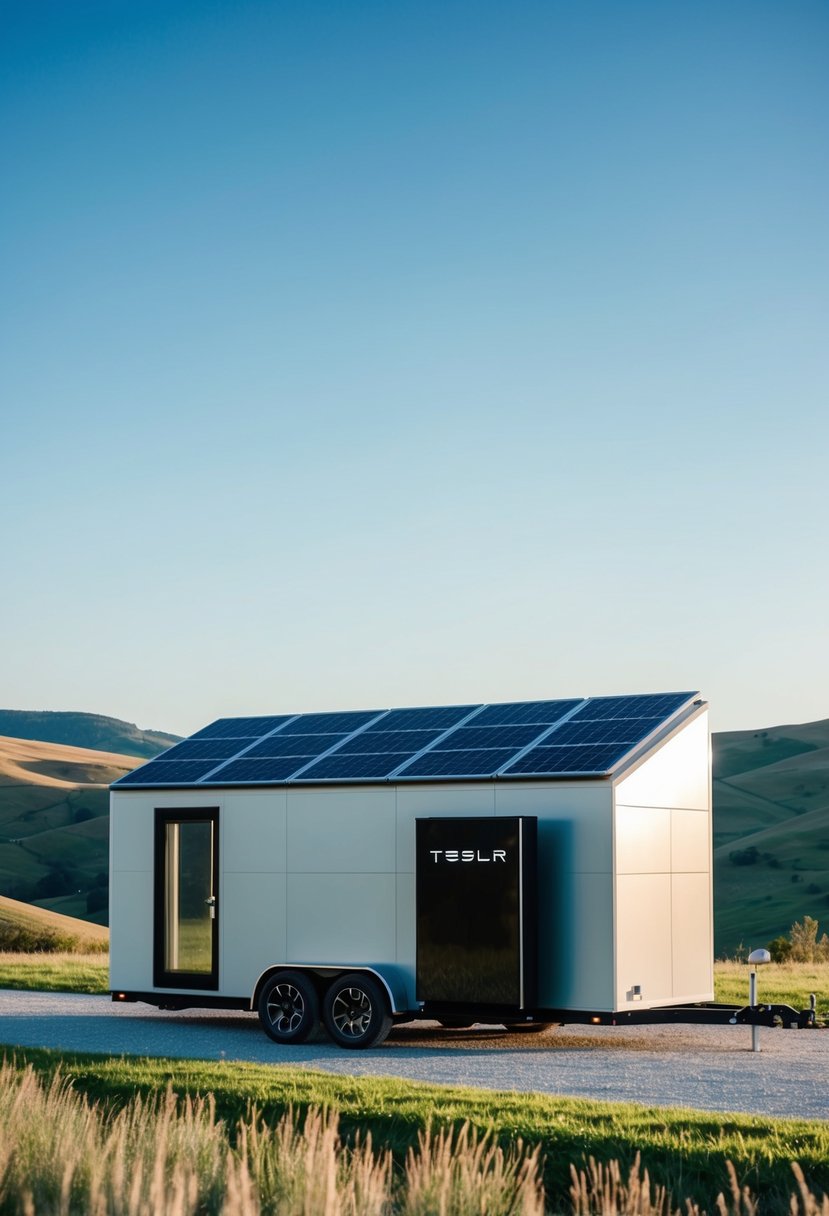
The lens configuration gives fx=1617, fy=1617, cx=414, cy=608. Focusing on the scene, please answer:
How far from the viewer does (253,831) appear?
59.7ft

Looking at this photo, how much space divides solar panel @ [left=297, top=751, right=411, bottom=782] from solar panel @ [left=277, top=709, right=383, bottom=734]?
114 cm

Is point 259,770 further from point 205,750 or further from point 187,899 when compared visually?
point 187,899

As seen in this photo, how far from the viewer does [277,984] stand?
1738 centimetres

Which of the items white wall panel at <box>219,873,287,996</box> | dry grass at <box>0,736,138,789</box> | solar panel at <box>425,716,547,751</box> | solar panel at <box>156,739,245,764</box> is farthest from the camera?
dry grass at <box>0,736,138,789</box>

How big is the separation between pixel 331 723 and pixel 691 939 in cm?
519

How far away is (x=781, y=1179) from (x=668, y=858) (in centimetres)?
671

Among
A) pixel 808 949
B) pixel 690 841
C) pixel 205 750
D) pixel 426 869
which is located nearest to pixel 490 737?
pixel 426 869

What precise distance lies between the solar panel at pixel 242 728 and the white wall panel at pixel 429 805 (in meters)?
3.36

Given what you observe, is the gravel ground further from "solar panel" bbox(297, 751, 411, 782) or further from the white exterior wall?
"solar panel" bbox(297, 751, 411, 782)

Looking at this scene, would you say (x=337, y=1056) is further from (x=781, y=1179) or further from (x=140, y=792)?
(x=781, y=1179)

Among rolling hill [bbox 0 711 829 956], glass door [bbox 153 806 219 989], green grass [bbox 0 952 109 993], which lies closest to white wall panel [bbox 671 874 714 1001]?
glass door [bbox 153 806 219 989]

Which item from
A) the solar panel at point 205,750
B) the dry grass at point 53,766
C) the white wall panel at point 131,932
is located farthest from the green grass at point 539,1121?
the dry grass at point 53,766

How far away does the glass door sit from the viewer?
723 inches

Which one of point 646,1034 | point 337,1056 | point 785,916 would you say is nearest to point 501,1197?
point 337,1056
